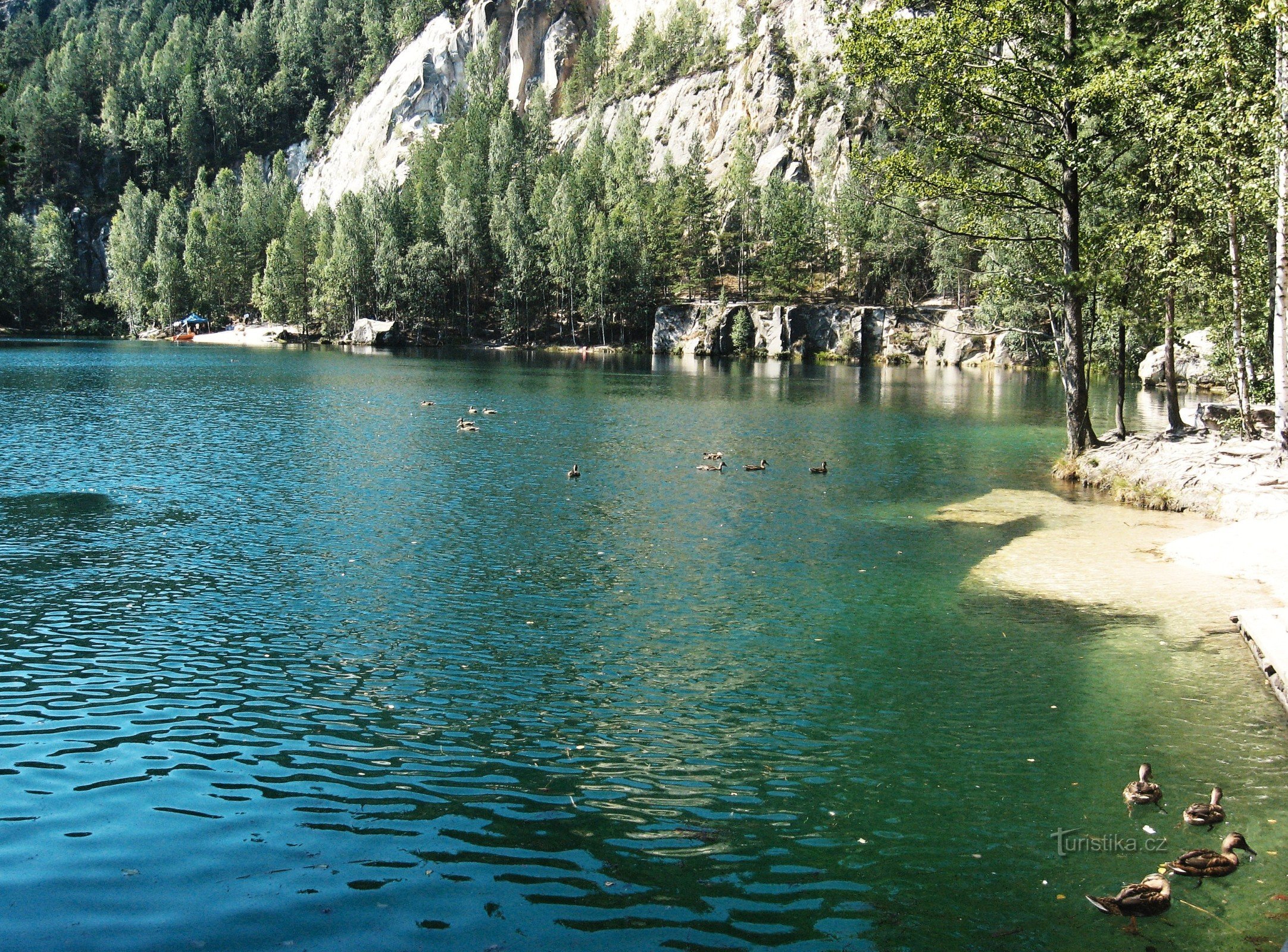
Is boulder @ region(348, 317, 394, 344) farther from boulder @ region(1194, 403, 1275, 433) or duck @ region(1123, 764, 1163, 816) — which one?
duck @ region(1123, 764, 1163, 816)

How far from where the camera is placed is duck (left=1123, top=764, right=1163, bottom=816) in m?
11.8

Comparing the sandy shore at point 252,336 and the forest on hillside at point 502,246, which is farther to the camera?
the sandy shore at point 252,336

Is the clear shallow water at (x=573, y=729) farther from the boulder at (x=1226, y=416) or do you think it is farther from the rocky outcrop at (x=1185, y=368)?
the rocky outcrop at (x=1185, y=368)

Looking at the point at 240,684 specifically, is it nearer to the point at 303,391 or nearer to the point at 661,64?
the point at 303,391

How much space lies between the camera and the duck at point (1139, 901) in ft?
31.2

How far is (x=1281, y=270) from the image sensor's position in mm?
25094

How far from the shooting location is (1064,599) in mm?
21250

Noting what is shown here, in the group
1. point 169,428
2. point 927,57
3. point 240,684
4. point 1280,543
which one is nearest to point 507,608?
point 240,684

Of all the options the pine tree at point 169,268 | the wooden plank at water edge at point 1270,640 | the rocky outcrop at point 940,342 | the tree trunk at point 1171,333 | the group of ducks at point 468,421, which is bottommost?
the wooden plank at water edge at point 1270,640

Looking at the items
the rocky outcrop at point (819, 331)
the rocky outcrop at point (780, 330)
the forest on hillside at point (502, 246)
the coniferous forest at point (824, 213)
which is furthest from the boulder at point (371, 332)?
the rocky outcrop at point (780, 330)

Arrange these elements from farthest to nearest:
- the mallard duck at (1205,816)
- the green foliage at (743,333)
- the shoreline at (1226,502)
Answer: the green foliage at (743,333) < the shoreline at (1226,502) < the mallard duck at (1205,816)

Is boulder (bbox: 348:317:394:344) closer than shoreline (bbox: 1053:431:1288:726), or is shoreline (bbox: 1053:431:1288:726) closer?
shoreline (bbox: 1053:431:1288:726)

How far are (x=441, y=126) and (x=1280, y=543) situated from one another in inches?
7181

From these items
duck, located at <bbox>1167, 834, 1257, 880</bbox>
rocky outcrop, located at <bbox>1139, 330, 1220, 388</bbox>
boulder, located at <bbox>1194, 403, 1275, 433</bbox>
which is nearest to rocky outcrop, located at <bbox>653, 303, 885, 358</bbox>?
rocky outcrop, located at <bbox>1139, 330, 1220, 388</bbox>
